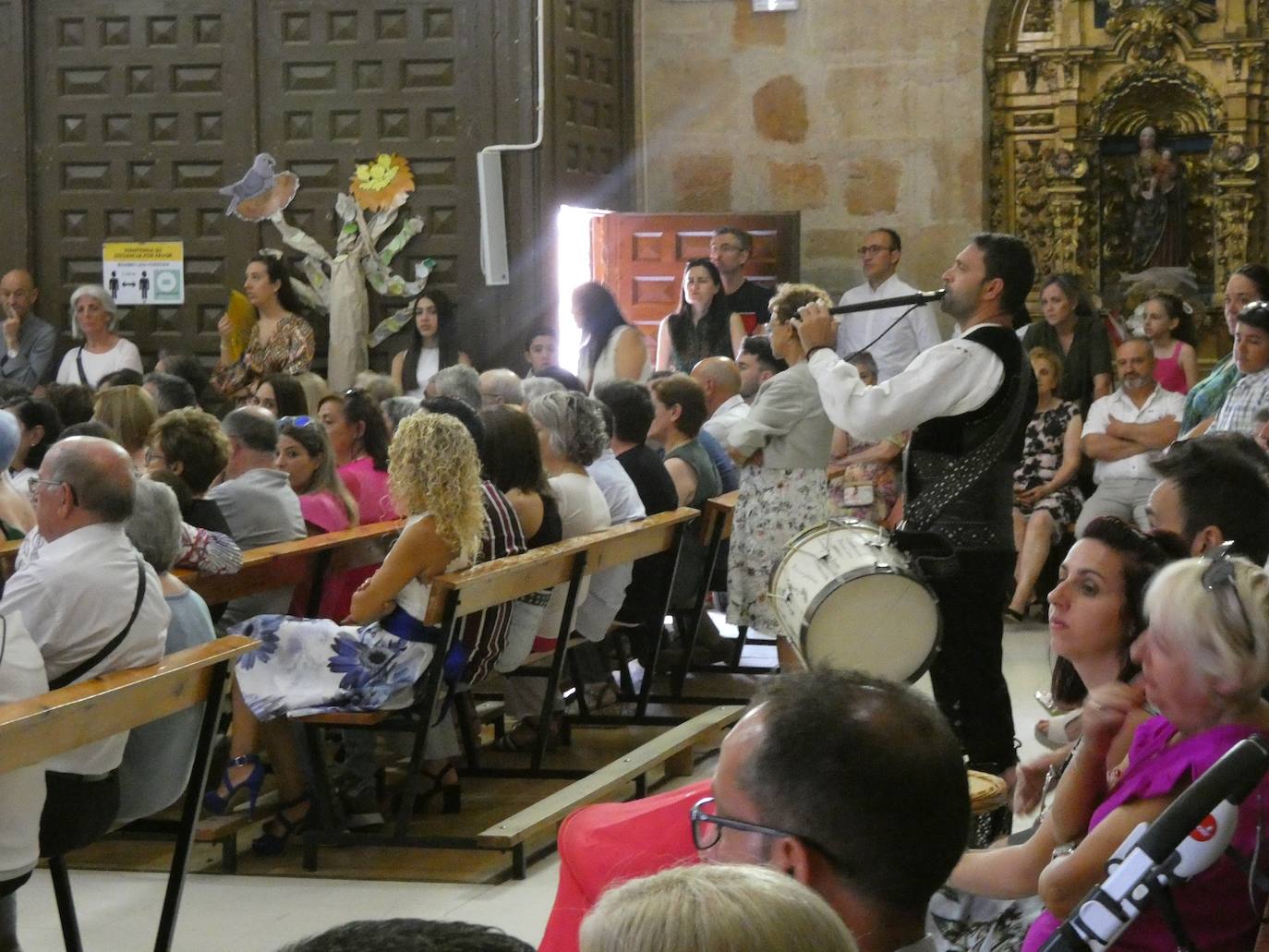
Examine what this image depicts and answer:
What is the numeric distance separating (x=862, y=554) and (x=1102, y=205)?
798 cm

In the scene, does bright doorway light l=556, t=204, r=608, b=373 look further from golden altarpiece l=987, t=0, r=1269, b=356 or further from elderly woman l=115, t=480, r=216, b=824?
elderly woman l=115, t=480, r=216, b=824

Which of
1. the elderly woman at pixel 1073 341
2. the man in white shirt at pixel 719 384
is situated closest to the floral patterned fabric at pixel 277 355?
the man in white shirt at pixel 719 384

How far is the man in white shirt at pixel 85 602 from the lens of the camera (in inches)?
164

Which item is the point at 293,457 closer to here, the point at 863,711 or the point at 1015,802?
the point at 1015,802

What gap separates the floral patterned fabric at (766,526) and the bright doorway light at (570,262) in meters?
4.50

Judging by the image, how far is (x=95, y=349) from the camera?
11.2 metres

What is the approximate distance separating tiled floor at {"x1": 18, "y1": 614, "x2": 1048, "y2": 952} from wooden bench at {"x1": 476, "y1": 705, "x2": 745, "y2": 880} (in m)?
0.12

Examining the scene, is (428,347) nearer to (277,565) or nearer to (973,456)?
(277,565)

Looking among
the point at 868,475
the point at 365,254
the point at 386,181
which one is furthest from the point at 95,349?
the point at 868,475

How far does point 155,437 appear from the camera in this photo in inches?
235

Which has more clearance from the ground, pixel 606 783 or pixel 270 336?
pixel 270 336

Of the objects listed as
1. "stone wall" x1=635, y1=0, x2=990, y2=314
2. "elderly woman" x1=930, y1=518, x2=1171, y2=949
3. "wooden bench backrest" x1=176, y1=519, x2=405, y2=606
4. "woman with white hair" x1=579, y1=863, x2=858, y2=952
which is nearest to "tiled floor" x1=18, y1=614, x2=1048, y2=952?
"wooden bench backrest" x1=176, y1=519, x2=405, y2=606

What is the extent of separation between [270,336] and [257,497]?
5280 millimetres

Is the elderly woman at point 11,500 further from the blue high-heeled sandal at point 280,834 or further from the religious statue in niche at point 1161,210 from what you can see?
the religious statue in niche at point 1161,210
